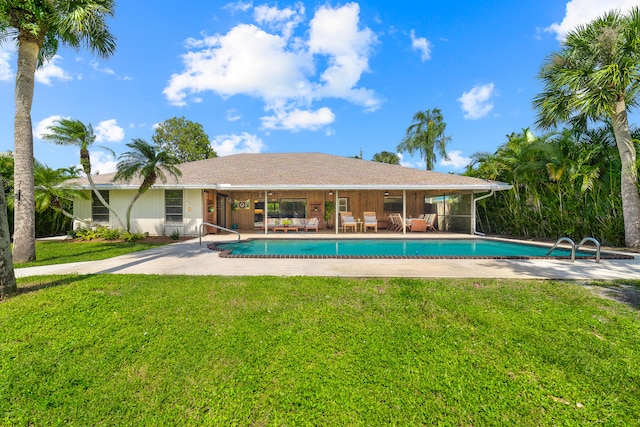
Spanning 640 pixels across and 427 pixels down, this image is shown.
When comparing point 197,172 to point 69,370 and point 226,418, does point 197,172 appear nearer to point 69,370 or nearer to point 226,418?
point 69,370

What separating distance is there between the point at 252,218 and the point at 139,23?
1131 cm

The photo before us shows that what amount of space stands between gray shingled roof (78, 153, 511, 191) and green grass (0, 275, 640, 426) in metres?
9.65

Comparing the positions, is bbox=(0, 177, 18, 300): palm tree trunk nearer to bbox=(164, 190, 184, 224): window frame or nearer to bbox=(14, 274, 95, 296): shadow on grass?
bbox=(14, 274, 95, 296): shadow on grass

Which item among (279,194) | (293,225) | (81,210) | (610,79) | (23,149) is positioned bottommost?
(293,225)

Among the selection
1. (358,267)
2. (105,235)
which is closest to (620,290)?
(358,267)

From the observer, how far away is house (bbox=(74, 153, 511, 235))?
45.5 feet

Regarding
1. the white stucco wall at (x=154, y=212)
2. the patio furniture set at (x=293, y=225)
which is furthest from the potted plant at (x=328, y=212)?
the white stucco wall at (x=154, y=212)

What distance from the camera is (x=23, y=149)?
7480mm

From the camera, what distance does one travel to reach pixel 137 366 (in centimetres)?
275

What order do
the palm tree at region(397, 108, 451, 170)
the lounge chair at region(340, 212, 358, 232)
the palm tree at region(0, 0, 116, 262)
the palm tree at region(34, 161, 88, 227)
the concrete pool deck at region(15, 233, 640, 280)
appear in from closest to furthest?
the concrete pool deck at region(15, 233, 640, 280) → the palm tree at region(0, 0, 116, 262) → the palm tree at region(34, 161, 88, 227) → the lounge chair at region(340, 212, 358, 232) → the palm tree at region(397, 108, 451, 170)

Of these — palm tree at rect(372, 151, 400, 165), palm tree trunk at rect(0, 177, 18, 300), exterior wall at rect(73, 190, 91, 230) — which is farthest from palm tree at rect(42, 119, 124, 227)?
palm tree at rect(372, 151, 400, 165)

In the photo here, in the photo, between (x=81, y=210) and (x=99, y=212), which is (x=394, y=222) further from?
(x=81, y=210)

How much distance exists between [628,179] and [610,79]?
3.49 m

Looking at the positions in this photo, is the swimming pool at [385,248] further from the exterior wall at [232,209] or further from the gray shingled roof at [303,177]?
the exterior wall at [232,209]
